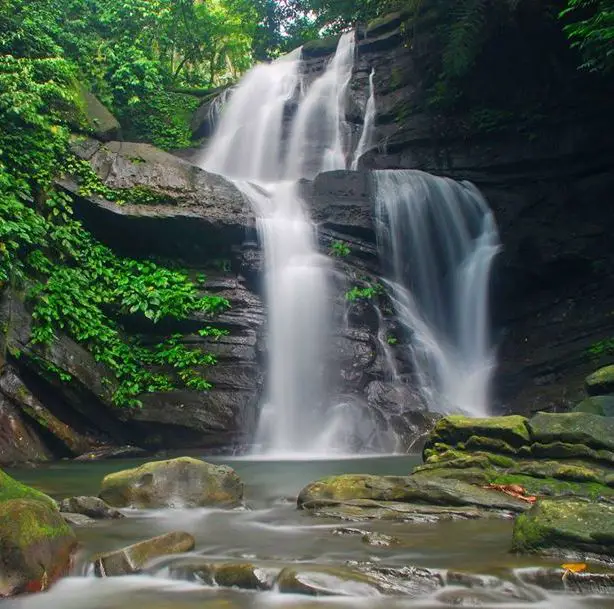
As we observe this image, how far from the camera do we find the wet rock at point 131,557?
421 centimetres

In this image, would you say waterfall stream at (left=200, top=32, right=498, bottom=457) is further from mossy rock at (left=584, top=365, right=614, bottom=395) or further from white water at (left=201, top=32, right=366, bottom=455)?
mossy rock at (left=584, top=365, right=614, bottom=395)

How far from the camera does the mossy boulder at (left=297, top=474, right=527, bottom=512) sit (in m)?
5.82

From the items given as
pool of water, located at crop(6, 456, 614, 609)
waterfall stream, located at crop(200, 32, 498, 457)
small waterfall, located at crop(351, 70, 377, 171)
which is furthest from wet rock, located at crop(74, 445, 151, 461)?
small waterfall, located at crop(351, 70, 377, 171)

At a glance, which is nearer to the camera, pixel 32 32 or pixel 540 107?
pixel 32 32

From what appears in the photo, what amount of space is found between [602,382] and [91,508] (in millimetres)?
6351

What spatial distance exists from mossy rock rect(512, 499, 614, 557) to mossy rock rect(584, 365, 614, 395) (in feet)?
13.9

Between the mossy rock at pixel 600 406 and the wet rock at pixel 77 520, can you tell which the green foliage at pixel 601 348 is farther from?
the wet rock at pixel 77 520

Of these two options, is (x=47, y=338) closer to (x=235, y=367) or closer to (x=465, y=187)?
(x=235, y=367)

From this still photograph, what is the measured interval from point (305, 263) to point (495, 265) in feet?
15.1

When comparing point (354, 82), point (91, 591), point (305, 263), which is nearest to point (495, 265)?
point (305, 263)

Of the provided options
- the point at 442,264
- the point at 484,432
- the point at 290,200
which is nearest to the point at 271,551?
the point at 484,432

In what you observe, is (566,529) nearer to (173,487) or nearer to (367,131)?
(173,487)

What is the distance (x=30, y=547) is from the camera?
4031mm

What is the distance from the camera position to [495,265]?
15.2 m
